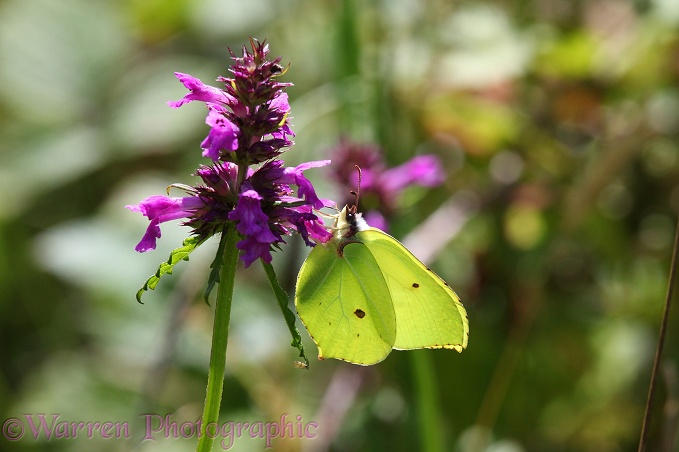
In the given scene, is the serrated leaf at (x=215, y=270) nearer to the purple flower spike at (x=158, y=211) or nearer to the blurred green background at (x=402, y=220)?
the purple flower spike at (x=158, y=211)

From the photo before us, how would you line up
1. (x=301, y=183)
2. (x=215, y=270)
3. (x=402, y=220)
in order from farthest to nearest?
(x=402, y=220)
(x=301, y=183)
(x=215, y=270)

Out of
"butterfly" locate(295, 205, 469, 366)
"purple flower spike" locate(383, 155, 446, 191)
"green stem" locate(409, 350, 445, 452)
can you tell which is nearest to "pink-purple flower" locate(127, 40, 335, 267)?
"butterfly" locate(295, 205, 469, 366)

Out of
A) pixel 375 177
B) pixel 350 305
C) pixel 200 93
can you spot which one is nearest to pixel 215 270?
pixel 200 93

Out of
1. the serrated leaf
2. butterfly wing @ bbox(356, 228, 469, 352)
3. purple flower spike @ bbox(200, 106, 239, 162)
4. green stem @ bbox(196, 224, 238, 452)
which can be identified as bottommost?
butterfly wing @ bbox(356, 228, 469, 352)

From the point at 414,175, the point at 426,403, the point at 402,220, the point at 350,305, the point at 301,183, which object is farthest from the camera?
the point at 402,220

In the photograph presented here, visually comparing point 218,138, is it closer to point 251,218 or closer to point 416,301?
point 251,218

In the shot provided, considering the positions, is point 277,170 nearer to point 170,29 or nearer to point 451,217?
point 451,217

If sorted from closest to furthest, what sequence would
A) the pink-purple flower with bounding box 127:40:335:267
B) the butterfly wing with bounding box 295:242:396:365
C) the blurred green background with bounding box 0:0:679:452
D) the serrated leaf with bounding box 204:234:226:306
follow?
the serrated leaf with bounding box 204:234:226:306, the pink-purple flower with bounding box 127:40:335:267, the butterfly wing with bounding box 295:242:396:365, the blurred green background with bounding box 0:0:679:452

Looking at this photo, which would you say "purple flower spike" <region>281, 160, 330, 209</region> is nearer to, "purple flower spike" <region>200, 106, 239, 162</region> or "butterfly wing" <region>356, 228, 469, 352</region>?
"purple flower spike" <region>200, 106, 239, 162</region>
